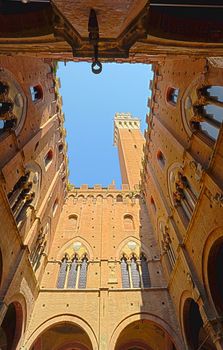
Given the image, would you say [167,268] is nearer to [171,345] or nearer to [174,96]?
[171,345]

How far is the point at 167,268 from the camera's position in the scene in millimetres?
11898

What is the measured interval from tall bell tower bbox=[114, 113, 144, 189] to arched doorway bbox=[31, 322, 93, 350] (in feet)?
42.5

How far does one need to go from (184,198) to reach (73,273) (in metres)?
7.26

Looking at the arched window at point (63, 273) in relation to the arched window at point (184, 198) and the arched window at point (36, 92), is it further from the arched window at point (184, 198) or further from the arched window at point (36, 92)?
the arched window at point (36, 92)

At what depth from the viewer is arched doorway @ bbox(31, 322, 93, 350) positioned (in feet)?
40.0

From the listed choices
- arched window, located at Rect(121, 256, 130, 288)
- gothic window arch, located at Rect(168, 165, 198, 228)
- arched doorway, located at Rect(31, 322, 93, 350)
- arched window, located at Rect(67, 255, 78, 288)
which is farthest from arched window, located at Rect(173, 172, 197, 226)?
arched doorway, located at Rect(31, 322, 93, 350)

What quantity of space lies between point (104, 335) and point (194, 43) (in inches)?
422

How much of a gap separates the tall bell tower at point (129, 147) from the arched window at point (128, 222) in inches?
226

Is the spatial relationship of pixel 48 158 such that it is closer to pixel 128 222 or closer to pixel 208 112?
pixel 128 222

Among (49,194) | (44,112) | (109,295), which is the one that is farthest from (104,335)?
(44,112)

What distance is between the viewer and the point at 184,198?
34.0ft

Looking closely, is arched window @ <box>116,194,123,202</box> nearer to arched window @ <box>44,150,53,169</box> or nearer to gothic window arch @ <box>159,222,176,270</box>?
gothic window arch @ <box>159,222,176,270</box>

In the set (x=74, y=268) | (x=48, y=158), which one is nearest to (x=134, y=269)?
(x=74, y=268)

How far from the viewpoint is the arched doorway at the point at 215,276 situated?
23.7ft
